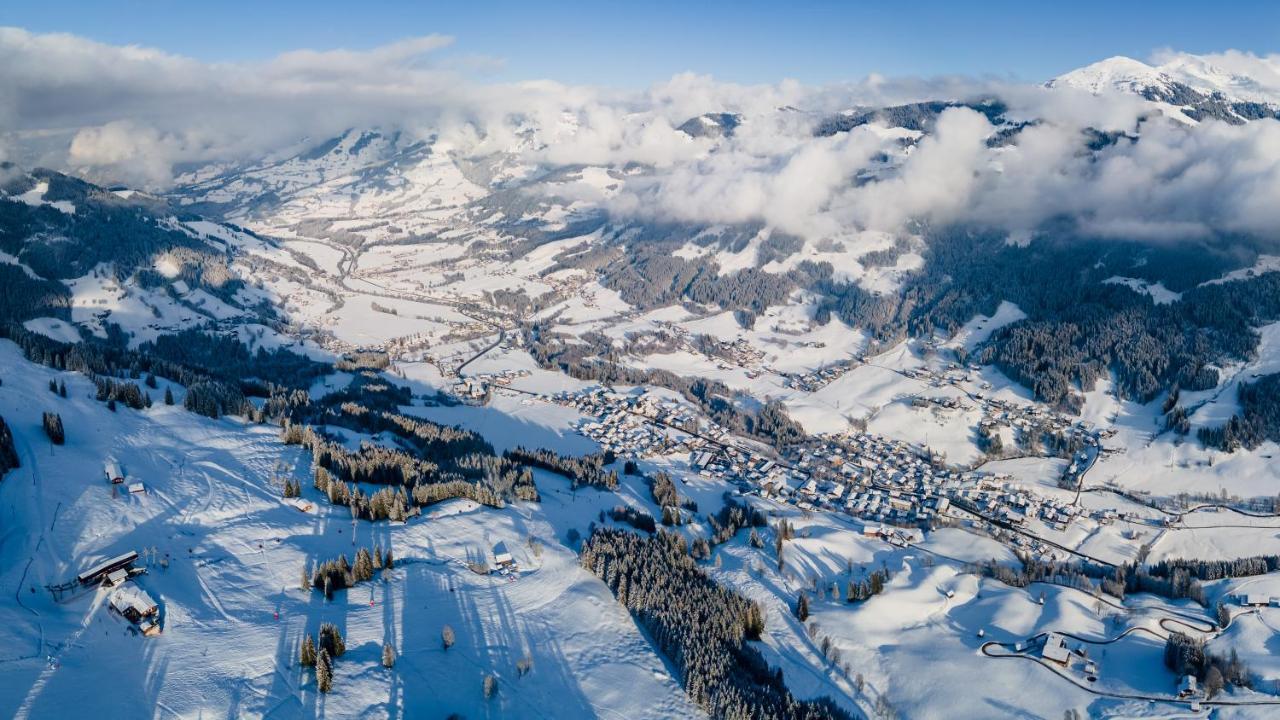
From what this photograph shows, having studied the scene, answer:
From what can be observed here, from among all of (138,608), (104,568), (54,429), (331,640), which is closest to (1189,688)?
(331,640)

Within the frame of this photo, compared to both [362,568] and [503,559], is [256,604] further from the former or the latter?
[503,559]

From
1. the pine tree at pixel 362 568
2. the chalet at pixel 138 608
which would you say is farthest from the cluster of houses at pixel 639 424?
the chalet at pixel 138 608

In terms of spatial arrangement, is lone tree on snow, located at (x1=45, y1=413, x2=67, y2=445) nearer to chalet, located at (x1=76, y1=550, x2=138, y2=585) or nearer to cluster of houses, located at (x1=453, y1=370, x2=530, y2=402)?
chalet, located at (x1=76, y1=550, x2=138, y2=585)

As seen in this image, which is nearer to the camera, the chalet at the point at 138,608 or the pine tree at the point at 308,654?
the chalet at the point at 138,608

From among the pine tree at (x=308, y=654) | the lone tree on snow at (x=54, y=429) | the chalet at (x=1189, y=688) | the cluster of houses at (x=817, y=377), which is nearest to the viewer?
the pine tree at (x=308, y=654)

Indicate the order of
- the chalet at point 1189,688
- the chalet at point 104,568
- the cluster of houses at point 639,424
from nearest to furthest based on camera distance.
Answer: the chalet at point 104,568, the chalet at point 1189,688, the cluster of houses at point 639,424

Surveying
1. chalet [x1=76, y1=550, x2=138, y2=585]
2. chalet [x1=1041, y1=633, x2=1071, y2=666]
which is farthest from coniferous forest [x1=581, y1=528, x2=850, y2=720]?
chalet [x1=76, y1=550, x2=138, y2=585]

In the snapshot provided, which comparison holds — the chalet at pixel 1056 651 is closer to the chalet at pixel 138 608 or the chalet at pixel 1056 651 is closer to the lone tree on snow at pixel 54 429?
the chalet at pixel 138 608
